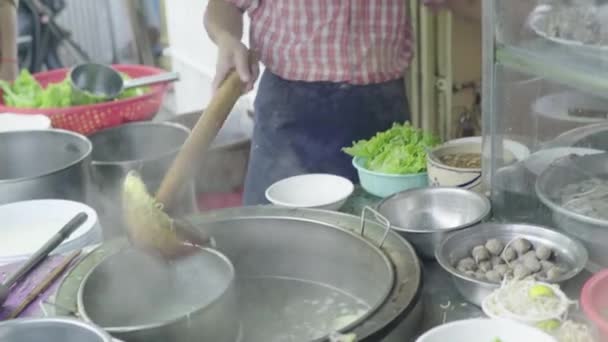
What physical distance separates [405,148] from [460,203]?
36 centimetres

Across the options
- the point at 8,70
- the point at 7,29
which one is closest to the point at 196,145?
the point at 8,70

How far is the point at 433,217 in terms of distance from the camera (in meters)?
1.90

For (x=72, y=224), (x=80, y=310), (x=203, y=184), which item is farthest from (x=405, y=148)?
(x=203, y=184)

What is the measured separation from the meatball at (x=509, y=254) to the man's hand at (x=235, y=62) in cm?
95

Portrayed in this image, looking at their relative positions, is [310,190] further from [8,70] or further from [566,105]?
[8,70]

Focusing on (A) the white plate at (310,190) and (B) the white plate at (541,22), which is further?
(A) the white plate at (310,190)

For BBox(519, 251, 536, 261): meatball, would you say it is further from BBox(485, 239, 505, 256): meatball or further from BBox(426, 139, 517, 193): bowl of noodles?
BBox(426, 139, 517, 193): bowl of noodles

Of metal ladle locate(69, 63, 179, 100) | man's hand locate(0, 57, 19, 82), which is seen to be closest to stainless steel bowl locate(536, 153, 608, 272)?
metal ladle locate(69, 63, 179, 100)

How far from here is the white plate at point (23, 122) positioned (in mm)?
2783

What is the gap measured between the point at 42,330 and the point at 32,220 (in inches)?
33.3

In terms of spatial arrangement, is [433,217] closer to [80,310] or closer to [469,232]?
[469,232]

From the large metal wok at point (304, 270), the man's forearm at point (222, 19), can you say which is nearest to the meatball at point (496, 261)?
the large metal wok at point (304, 270)

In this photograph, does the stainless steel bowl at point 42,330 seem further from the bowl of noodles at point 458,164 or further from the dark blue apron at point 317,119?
the dark blue apron at point 317,119

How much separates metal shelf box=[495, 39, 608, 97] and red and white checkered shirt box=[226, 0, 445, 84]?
2.80 ft
